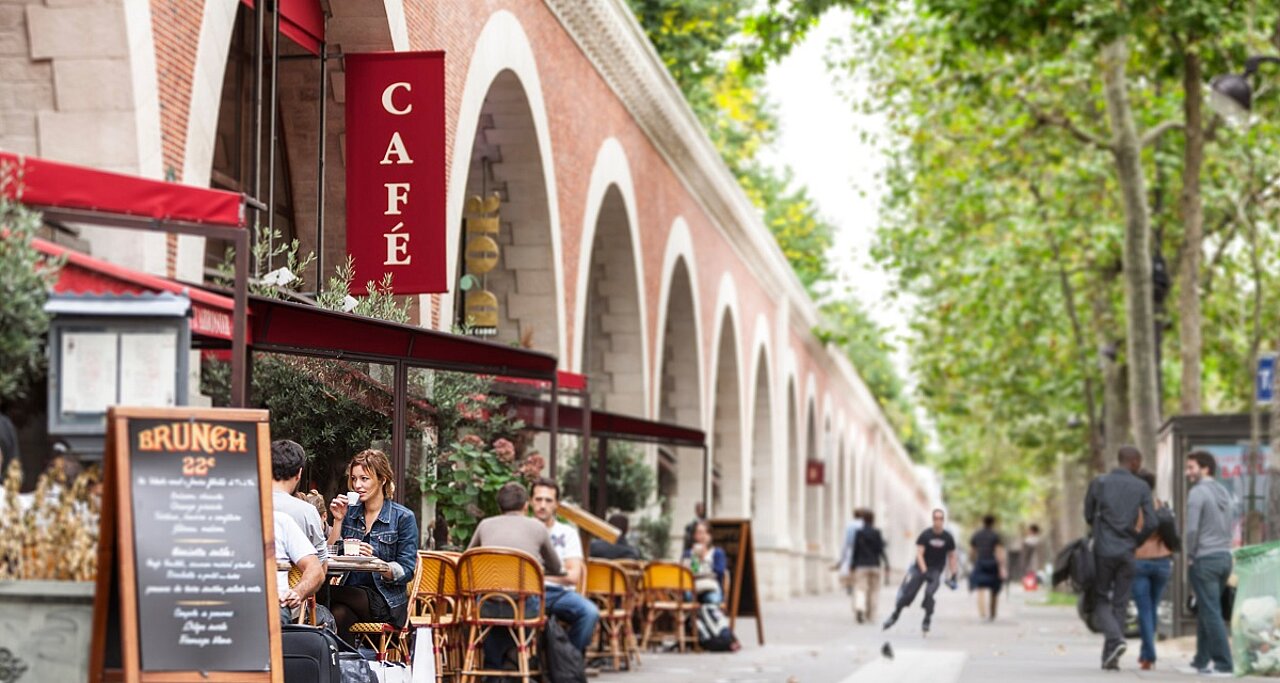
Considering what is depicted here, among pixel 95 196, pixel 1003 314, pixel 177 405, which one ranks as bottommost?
pixel 177 405

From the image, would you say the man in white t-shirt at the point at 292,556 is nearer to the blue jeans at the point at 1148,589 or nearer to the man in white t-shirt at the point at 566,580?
the man in white t-shirt at the point at 566,580

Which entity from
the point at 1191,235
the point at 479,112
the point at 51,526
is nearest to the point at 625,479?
the point at 479,112

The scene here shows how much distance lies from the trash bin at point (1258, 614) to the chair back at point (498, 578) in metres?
5.87

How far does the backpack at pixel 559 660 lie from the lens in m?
11.9

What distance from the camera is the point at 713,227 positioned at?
98.9 feet

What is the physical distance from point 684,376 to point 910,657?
10.9 m

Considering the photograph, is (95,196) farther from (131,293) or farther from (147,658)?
(147,658)

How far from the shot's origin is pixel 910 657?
57.9 ft

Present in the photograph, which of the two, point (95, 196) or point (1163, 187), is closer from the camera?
point (95, 196)

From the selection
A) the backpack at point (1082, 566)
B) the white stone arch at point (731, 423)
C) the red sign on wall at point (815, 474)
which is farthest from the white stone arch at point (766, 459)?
the backpack at point (1082, 566)

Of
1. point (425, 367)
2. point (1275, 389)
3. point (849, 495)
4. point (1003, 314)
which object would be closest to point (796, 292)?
point (1003, 314)

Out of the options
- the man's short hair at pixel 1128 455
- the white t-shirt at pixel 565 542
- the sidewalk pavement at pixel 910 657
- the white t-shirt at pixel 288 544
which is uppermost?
the man's short hair at pixel 1128 455

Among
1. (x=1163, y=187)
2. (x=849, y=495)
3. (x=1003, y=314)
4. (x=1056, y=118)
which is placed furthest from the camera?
(x=849, y=495)

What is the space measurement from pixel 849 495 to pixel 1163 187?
32.7m
